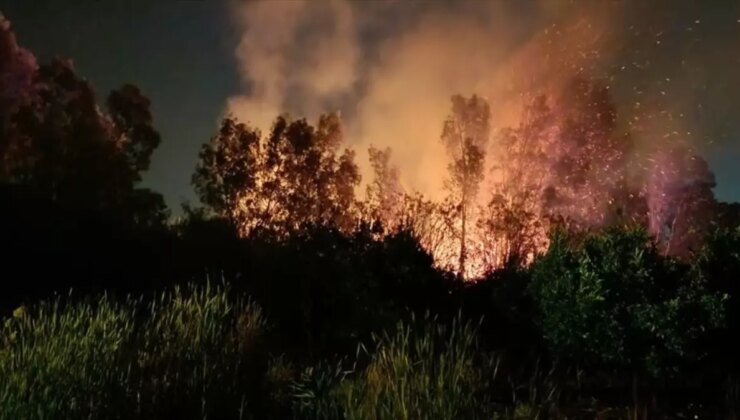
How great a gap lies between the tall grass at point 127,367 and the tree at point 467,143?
6.99 m

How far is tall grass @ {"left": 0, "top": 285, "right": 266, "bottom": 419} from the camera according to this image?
384 cm

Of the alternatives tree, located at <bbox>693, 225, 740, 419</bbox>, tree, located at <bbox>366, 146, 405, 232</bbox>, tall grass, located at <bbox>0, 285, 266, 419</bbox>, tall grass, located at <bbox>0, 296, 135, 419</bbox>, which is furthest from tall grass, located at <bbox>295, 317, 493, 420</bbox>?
tree, located at <bbox>366, 146, 405, 232</bbox>

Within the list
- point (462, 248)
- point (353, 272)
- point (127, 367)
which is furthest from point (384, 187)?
point (127, 367)

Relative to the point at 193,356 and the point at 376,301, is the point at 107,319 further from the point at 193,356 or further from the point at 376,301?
the point at 376,301

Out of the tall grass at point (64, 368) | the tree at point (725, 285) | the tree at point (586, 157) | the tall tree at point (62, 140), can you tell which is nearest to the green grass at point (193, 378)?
the tall grass at point (64, 368)

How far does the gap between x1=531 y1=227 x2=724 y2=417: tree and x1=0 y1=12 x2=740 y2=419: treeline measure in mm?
18

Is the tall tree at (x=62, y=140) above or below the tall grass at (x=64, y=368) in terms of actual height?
above

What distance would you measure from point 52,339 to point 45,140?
283 inches

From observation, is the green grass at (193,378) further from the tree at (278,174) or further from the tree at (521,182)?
the tree at (521,182)

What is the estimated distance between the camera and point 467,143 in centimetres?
1217

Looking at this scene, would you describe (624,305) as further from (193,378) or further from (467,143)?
(467,143)

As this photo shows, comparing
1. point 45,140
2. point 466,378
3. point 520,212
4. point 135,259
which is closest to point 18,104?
point 45,140

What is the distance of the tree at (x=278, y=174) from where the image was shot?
11297mm

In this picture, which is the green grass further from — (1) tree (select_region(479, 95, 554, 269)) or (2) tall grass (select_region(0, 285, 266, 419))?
(1) tree (select_region(479, 95, 554, 269))
